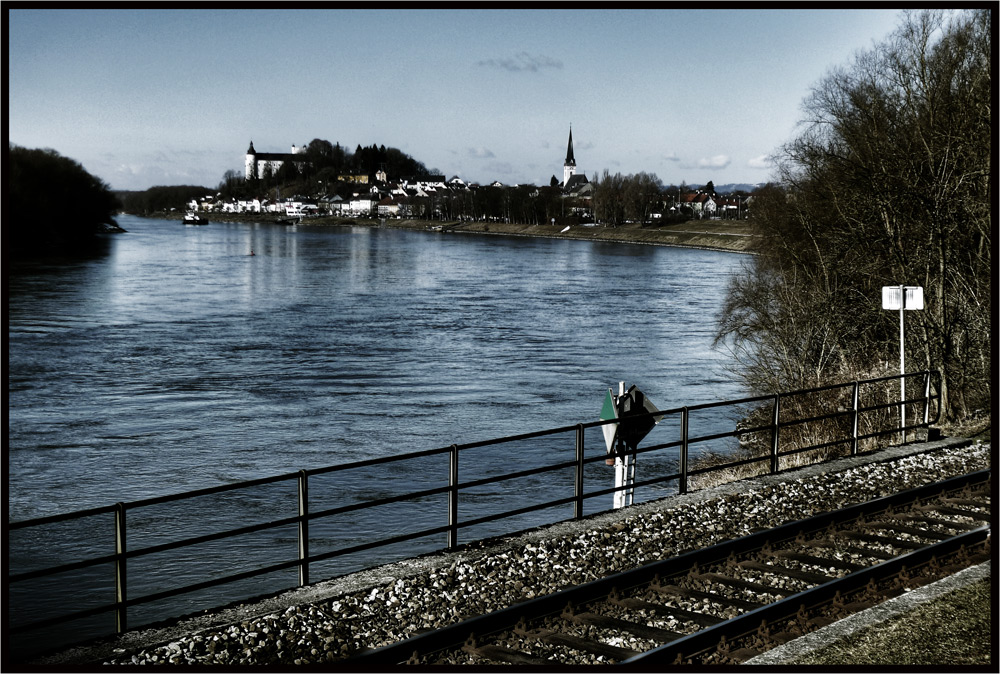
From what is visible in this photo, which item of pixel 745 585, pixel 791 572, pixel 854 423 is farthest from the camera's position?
pixel 854 423

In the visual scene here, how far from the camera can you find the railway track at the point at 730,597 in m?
6.38

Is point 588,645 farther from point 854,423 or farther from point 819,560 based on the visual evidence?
point 854,423

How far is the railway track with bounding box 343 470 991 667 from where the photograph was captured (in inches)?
251

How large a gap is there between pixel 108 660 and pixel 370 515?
8816 mm

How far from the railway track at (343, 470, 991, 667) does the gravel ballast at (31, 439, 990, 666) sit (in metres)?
0.76

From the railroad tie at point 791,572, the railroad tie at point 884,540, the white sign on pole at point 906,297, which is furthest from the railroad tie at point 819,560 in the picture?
the white sign on pole at point 906,297

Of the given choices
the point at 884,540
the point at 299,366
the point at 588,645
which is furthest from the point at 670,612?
the point at 299,366

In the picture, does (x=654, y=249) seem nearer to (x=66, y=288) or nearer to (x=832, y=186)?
(x=66, y=288)

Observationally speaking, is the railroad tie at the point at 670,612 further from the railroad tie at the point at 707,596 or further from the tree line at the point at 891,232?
the tree line at the point at 891,232

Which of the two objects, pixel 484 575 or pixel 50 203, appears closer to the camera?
pixel 484 575

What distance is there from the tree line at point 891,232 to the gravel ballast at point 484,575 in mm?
5178

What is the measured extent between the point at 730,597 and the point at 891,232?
48.0ft

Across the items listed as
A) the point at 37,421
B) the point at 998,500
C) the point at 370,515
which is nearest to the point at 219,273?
the point at 37,421

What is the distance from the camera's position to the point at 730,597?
777 cm
